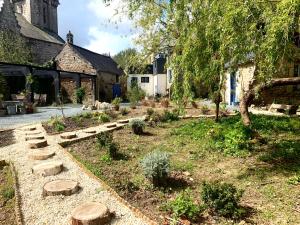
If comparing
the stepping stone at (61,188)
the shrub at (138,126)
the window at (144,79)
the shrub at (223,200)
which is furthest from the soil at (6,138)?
the window at (144,79)

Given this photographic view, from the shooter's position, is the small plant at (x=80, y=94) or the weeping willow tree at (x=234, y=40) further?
the small plant at (x=80, y=94)

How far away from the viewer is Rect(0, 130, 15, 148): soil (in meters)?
10.1

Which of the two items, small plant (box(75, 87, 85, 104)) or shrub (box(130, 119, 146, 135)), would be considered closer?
shrub (box(130, 119, 146, 135))

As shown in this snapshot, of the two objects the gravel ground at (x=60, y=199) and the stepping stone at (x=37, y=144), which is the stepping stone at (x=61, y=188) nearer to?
the gravel ground at (x=60, y=199)

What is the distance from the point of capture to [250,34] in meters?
5.99

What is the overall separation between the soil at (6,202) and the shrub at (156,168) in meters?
2.48

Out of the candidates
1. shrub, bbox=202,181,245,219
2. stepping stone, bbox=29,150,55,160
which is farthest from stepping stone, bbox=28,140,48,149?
shrub, bbox=202,181,245,219

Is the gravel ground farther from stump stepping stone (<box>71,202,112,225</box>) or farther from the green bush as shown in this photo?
the green bush

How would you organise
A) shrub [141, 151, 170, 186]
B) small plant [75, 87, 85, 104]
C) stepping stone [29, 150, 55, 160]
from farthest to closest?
small plant [75, 87, 85, 104], stepping stone [29, 150, 55, 160], shrub [141, 151, 170, 186]

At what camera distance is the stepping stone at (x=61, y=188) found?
5.56 m

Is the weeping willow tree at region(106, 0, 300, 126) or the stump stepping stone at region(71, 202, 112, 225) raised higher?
the weeping willow tree at region(106, 0, 300, 126)

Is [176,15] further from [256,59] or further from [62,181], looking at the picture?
[62,181]

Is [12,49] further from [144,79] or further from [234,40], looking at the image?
[234,40]

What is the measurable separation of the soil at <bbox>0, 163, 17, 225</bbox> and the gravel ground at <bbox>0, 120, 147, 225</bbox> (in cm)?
22
